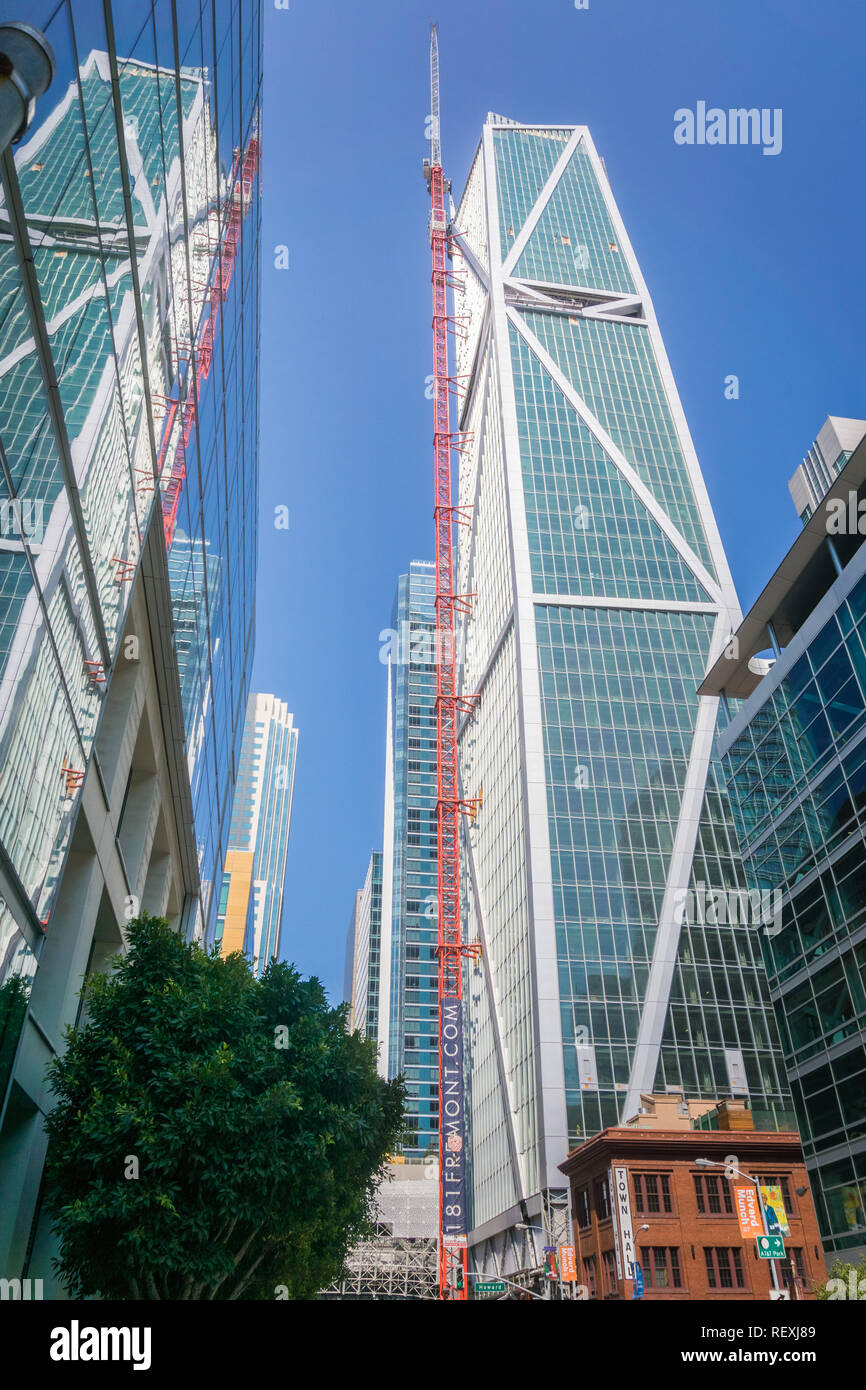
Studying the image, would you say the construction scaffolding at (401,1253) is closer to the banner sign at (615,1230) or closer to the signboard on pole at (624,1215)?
the banner sign at (615,1230)

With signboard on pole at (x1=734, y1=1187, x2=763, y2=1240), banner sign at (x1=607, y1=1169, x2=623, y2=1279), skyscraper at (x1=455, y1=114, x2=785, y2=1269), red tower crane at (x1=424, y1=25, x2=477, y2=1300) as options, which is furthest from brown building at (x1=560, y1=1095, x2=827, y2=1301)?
red tower crane at (x1=424, y1=25, x2=477, y2=1300)

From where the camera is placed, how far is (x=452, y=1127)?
261 ft

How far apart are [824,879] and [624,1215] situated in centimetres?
2707

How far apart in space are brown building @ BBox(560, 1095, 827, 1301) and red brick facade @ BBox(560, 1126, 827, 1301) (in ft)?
0.15

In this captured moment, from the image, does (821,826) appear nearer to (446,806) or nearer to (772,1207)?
(772,1207)

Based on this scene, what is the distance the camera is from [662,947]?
6762 cm

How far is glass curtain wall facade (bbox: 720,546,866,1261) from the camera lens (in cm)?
2805

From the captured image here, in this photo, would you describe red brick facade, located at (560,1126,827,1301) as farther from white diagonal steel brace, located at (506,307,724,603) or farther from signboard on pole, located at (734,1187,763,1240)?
white diagonal steel brace, located at (506,307,724,603)

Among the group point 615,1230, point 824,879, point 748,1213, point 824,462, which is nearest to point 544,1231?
point 615,1230

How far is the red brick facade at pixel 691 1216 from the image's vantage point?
153 ft

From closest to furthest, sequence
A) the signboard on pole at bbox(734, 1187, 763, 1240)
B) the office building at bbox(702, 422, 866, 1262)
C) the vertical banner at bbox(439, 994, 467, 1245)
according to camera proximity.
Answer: the office building at bbox(702, 422, 866, 1262), the signboard on pole at bbox(734, 1187, 763, 1240), the vertical banner at bbox(439, 994, 467, 1245)

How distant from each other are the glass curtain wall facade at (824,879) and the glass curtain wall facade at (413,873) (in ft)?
317

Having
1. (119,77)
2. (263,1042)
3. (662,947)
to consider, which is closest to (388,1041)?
(662,947)
